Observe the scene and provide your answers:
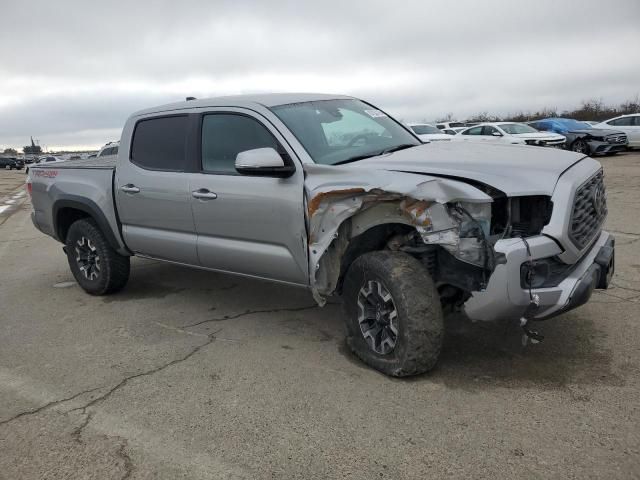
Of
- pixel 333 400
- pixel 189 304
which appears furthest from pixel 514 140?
pixel 333 400

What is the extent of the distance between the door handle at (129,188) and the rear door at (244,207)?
78 centimetres

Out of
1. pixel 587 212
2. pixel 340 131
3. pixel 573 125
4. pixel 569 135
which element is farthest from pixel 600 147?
pixel 587 212

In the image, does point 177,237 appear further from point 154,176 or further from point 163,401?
point 163,401

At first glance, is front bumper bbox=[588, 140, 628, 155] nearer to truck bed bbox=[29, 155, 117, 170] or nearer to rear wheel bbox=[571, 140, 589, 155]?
rear wheel bbox=[571, 140, 589, 155]

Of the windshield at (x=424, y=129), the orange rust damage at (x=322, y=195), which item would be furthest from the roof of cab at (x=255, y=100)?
the windshield at (x=424, y=129)

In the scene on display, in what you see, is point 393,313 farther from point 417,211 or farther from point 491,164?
point 491,164

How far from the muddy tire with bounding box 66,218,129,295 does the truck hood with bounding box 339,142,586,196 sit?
3.09 metres

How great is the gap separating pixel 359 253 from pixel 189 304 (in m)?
2.29

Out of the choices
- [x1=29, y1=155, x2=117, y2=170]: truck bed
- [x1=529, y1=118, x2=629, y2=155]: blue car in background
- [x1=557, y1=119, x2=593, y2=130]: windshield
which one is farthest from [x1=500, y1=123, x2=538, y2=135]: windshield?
[x1=29, y1=155, x2=117, y2=170]: truck bed

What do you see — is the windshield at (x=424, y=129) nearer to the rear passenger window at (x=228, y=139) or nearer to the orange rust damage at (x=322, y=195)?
the rear passenger window at (x=228, y=139)

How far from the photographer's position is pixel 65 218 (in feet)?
20.0

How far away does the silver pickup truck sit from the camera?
312cm

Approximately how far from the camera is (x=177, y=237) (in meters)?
4.81

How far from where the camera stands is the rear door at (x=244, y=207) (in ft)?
12.8
